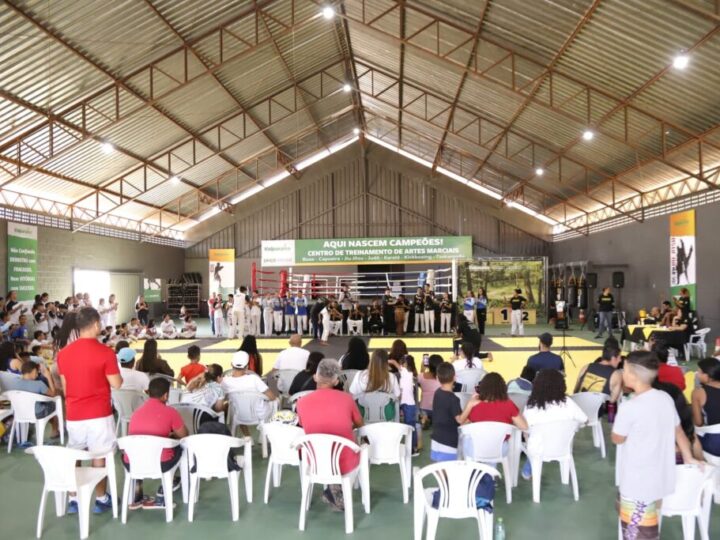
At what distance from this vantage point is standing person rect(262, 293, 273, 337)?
1698 centimetres

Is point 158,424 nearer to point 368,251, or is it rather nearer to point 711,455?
point 711,455

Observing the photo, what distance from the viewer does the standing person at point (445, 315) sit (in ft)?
56.2

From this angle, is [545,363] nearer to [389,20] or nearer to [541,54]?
[541,54]

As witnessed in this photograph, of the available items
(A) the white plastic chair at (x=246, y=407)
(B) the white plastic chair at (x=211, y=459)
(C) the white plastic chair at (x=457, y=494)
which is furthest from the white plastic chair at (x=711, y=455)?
(A) the white plastic chair at (x=246, y=407)

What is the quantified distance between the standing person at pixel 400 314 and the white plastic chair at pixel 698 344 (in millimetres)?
7703

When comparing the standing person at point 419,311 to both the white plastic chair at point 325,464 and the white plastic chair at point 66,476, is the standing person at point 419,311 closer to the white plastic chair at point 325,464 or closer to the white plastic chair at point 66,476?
the white plastic chair at point 325,464

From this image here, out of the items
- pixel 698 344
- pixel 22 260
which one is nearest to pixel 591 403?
pixel 698 344

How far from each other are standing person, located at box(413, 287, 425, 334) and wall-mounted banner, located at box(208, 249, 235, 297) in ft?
37.7

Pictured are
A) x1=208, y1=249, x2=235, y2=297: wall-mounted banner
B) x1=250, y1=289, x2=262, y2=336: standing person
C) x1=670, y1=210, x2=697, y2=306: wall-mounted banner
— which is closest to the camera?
x1=670, y1=210, x2=697, y2=306: wall-mounted banner

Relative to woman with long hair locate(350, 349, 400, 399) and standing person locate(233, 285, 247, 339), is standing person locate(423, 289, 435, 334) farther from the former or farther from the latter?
woman with long hair locate(350, 349, 400, 399)

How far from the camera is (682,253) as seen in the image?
48.1 ft

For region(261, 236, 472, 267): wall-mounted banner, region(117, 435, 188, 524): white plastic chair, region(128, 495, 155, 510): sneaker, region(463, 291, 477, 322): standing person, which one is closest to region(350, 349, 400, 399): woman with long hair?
region(117, 435, 188, 524): white plastic chair

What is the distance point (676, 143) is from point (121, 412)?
45.4 feet

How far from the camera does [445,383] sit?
4266mm
